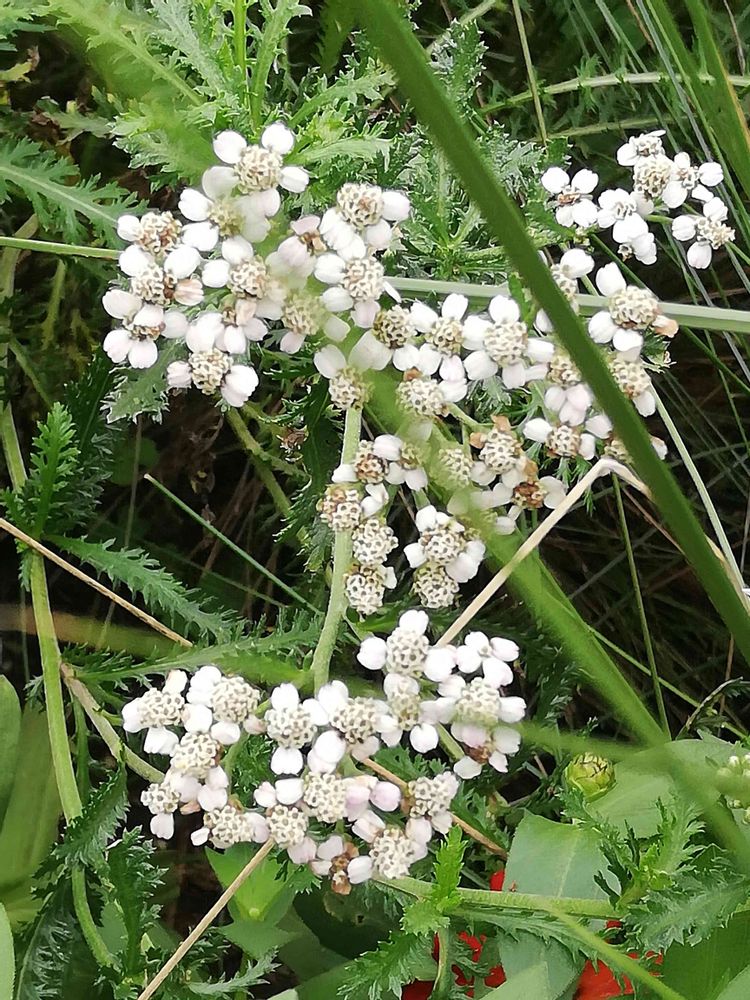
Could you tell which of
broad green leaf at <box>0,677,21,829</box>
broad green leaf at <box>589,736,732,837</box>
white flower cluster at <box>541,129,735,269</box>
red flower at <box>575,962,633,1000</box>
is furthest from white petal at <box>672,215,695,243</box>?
broad green leaf at <box>0,677,21,829</box>

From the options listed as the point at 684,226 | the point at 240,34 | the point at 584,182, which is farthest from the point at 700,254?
the point at 240,34

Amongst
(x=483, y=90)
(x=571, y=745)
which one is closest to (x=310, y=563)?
(x=571, y=745)

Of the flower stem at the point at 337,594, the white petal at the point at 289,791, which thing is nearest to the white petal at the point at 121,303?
the flower stem at the point at 337,594

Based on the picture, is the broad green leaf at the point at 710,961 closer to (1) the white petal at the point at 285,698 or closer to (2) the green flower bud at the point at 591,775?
(2) the green flower bud at the point at 591,775

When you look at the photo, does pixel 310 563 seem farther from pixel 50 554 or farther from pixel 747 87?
pixel 747 87

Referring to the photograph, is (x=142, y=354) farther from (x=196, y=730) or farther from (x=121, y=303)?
(x=196, y=730)

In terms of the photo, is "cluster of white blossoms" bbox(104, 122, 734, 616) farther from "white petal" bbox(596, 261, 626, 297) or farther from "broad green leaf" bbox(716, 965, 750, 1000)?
"broad green leaf" bbox(716, 965, 750, 1000)
